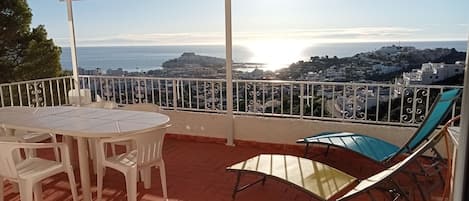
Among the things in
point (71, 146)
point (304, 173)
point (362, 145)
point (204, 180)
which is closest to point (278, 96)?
point (362, 145)

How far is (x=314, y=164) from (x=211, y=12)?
307cm

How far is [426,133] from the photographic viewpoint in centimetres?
303

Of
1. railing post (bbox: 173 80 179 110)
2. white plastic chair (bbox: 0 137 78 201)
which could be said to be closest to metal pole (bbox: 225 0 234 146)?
railing post (bbox: 173 80 179 110)

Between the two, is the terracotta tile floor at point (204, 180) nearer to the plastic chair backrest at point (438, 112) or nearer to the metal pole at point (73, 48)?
the plastic chair backrest at point (438, 112)

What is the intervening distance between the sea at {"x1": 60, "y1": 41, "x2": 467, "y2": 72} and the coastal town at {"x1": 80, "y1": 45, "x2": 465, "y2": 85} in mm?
75

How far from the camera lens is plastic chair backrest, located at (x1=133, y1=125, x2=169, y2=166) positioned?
267cm

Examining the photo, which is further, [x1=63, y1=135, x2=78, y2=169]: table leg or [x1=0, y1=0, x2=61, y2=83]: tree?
[x1=0, y1=0, x2=61, y2=83]: tree

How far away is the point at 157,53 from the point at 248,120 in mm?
2133

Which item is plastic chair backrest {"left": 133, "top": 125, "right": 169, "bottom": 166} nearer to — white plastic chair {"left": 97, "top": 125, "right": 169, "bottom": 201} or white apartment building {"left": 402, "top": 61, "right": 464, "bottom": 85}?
white plastic chair {"left": 97, "top": 125, "right": 169, "bottom": 201}

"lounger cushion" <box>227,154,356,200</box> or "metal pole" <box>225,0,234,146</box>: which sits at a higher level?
"metal pole" <box>225,0,234,146</box>

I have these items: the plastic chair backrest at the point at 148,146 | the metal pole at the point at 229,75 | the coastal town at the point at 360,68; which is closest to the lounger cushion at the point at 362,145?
the coastal town at the point at 360,68

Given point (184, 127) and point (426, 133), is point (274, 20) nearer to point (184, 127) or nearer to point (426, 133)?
point (184, 127)

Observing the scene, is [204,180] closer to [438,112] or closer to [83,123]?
[83,123]

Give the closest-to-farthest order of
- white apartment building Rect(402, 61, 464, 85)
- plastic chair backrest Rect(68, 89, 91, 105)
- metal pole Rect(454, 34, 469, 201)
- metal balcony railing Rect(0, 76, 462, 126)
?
metal pole Rect(454, 34, 469, 201), white apartment building Rect(402, 61, 464, 85), metal balcony railing Rect(0, 76, 462, 126), plastic chair backrest Rect(68, 89, 91, 105)
